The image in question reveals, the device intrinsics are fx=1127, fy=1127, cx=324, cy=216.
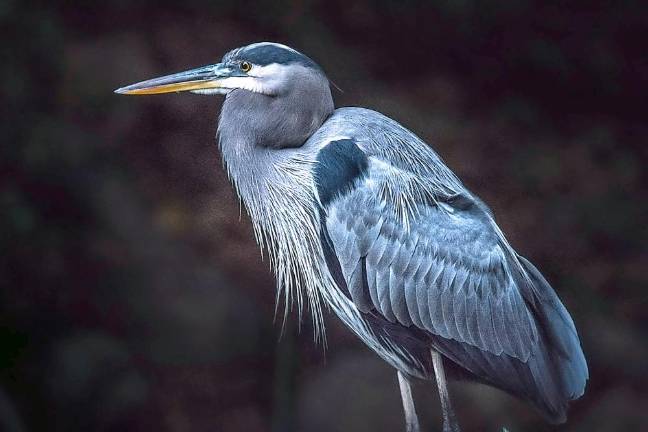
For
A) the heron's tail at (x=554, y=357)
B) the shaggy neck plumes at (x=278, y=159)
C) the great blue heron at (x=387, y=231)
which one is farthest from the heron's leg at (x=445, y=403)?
the shaggy neck plumes at (x=278, y=159)

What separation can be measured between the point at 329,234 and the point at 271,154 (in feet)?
0.71

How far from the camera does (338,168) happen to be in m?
2.35

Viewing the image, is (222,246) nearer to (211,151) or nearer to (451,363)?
(211,151)

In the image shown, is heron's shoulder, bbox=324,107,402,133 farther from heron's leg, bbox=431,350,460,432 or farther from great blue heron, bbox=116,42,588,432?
heron's leg, bbox=431,350,460,432

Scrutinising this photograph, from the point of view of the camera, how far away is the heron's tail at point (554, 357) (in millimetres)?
2408

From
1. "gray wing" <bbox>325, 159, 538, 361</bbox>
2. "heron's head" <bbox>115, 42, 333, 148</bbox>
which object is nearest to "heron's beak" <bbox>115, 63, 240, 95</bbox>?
"heron's head" <bbox>115, 42, 333, 148</bbox>

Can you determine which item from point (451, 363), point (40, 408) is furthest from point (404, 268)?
point (40, 408)

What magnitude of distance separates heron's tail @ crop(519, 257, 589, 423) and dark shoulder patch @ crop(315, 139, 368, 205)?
445mm

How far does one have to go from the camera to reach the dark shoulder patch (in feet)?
7.70

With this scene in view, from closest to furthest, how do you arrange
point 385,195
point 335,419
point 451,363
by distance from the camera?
point 385,195 → point 451,363 → point 335,419

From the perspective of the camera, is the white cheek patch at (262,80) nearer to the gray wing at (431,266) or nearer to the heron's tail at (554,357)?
the gray wing at (431,266)

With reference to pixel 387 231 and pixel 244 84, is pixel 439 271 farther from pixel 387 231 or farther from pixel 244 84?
pixel 244 84

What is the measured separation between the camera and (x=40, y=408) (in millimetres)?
3635

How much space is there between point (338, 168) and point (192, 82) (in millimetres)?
366
